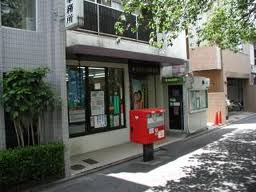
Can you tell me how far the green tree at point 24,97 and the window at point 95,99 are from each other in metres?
3.40

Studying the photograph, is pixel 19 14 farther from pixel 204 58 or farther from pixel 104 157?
pixel 204 58

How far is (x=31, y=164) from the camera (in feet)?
25.3

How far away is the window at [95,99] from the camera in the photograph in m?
11.8

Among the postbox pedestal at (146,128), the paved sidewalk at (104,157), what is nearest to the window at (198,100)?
the paved sidewalk at (104,157)

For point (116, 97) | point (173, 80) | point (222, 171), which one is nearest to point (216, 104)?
point (173, 80)

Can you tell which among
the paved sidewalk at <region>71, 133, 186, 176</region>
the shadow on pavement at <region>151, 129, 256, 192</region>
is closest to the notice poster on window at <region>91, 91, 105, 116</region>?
the paved sidewalk at <region>71, 133, 186, 176</region>

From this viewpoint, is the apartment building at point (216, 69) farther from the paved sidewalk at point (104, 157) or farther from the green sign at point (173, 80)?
the paved sidewalk at point (104, 157)

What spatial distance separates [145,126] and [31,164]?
372 cm

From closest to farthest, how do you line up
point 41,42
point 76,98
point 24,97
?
point 24,97 → point 41,42 → point 76,98

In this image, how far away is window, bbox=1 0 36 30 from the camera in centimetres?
838

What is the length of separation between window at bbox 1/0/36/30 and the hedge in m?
3.11

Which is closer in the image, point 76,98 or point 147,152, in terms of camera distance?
point 147,152

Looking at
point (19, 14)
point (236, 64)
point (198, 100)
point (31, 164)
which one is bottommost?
point (31, 164)

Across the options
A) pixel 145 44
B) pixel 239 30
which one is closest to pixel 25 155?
pixel 145 44
